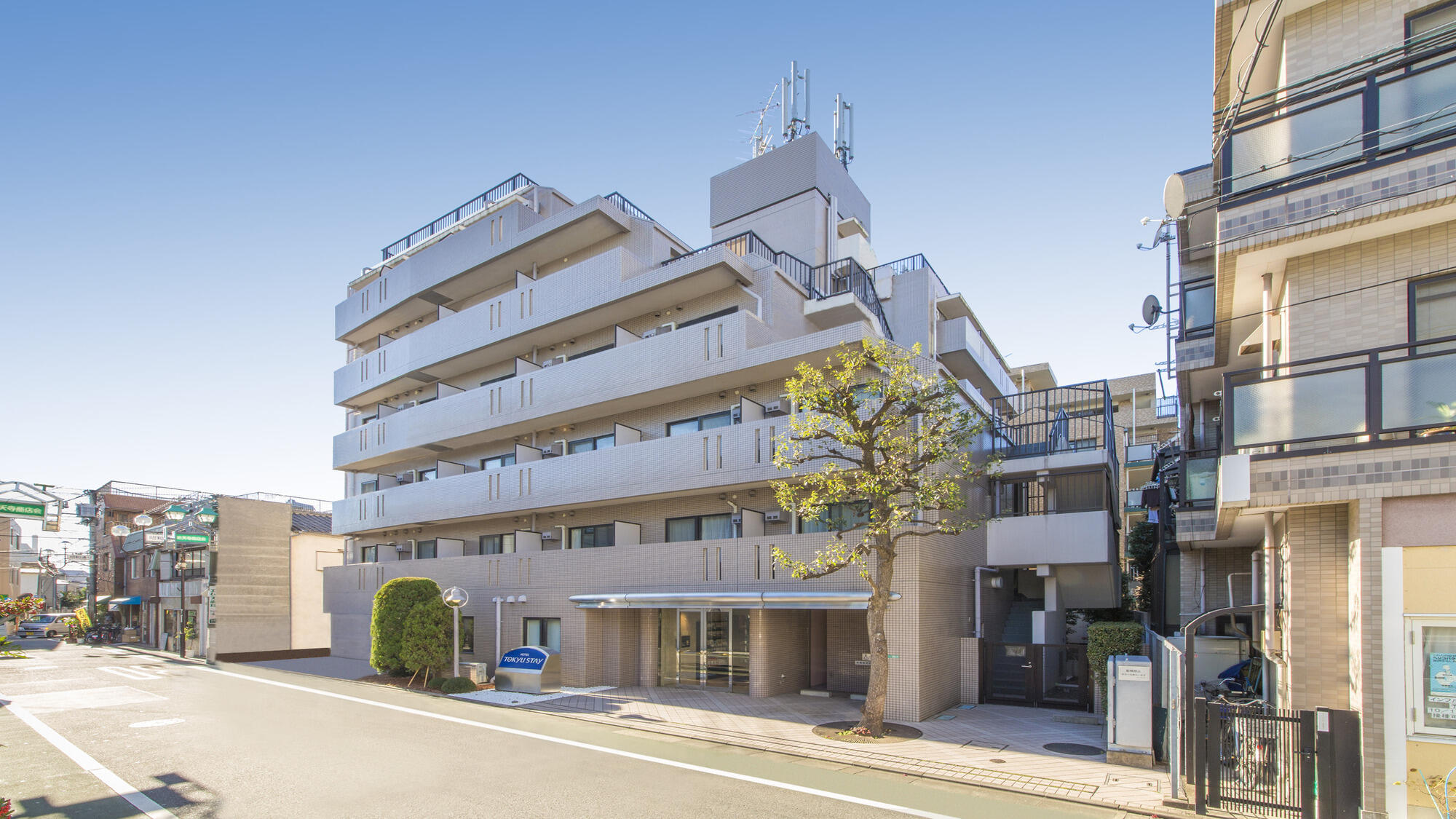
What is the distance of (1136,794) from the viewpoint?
32.4 feet

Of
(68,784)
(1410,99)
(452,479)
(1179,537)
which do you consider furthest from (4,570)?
(1410,99)

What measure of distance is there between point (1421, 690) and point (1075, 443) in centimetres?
1272

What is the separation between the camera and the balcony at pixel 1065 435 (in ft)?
64.1

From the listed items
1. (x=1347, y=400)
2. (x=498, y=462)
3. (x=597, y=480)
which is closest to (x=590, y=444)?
(x=597, y=480)

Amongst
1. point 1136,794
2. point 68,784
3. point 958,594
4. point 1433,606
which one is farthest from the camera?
point 958,594

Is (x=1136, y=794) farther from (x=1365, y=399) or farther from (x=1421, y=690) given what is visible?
(x=1365, y=399)

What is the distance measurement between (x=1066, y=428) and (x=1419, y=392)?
12.5m

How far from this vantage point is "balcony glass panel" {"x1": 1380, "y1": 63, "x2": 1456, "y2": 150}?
8953 millimetres

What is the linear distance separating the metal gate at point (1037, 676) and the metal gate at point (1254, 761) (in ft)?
23.7

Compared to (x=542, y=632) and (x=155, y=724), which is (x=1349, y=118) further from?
(x=155, y=724)

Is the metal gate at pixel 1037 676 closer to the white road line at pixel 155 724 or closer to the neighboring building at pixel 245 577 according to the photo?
the white road line at pixel 155 724

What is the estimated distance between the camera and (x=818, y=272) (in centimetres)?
2433

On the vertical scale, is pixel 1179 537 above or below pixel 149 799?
above

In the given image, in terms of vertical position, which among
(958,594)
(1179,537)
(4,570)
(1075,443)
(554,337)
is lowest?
(4,570)
